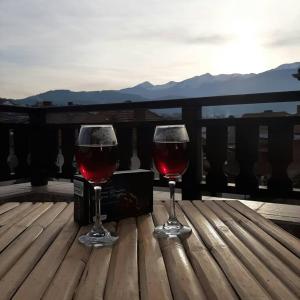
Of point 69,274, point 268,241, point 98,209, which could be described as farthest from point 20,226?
point 268,241

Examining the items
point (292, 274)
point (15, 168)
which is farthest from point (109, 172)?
point (15, 168)

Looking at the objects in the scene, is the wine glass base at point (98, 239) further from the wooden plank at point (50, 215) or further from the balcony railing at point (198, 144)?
the balcony railing at point (198, 144)

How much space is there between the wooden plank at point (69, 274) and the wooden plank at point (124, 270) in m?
0.05

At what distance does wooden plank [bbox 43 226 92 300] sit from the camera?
535 mm

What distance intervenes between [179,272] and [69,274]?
0.58 ft

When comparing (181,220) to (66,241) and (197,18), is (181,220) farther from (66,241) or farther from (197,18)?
(197,18)

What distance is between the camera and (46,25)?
6.38m

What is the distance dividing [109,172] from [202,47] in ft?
36.9

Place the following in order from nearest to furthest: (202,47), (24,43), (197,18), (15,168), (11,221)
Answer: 1. (11,221)
2. (15,168)
3. (197,18)
4. (24,43)
5. (202,47)

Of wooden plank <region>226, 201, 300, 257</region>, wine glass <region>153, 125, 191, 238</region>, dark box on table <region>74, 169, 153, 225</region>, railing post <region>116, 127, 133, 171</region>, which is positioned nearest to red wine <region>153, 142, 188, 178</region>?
wine glass <region>153, 125, 191, 238</region>

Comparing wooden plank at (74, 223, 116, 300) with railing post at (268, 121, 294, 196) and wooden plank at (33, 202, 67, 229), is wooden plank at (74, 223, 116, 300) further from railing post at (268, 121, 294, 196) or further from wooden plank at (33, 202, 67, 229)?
railing post at (268, 121, 294, 196)

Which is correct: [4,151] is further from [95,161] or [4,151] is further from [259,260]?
[259,260]

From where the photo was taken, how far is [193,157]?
3.05 m

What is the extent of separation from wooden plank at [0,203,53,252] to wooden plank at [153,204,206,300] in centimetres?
32
